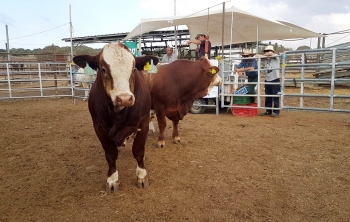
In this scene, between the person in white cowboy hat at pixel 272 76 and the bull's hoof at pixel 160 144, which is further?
the person in white cowboy hat at pixel 272 76

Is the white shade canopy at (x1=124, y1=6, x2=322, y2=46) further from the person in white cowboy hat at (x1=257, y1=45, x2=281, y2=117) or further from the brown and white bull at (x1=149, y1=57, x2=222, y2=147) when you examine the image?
the brown and white bull at (x1=149, y1=57, x2=222, y2=147)

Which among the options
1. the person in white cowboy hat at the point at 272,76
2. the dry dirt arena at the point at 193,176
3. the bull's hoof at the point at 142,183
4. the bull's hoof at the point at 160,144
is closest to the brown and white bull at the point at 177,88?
the bull's hoof at the point at 160,144

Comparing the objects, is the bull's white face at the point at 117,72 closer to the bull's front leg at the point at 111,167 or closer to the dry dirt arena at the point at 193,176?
the bull's front leg at the point at 111,167

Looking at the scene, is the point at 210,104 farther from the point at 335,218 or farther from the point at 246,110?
the point at 335,218

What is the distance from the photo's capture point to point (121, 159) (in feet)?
13.8

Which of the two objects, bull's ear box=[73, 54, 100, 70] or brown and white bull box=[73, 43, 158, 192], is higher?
bull's ear box=[73, 54, 100, 70]

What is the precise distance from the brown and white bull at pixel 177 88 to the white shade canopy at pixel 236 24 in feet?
11.9

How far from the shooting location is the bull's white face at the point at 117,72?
8.33ft

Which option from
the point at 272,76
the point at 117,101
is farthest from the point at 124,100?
the point at 272,76

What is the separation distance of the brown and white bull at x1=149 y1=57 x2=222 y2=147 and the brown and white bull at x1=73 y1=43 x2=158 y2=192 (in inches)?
57.1

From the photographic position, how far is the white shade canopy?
29.7 feet

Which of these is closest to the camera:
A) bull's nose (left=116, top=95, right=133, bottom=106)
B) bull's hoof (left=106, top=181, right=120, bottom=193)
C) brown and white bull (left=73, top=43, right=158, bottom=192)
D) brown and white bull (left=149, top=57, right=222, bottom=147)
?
bull's nose (left=116, top=95, right=133, bottom=106)

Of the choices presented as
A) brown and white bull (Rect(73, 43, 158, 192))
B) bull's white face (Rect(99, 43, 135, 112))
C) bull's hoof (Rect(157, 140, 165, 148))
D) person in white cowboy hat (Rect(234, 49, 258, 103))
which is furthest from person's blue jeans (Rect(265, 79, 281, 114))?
bull's white face (Rect(99, 43, 135, 112))

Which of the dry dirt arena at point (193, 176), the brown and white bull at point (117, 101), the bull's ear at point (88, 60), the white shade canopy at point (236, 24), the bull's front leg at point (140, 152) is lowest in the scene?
the dry dirt arena at point (193, 176)
